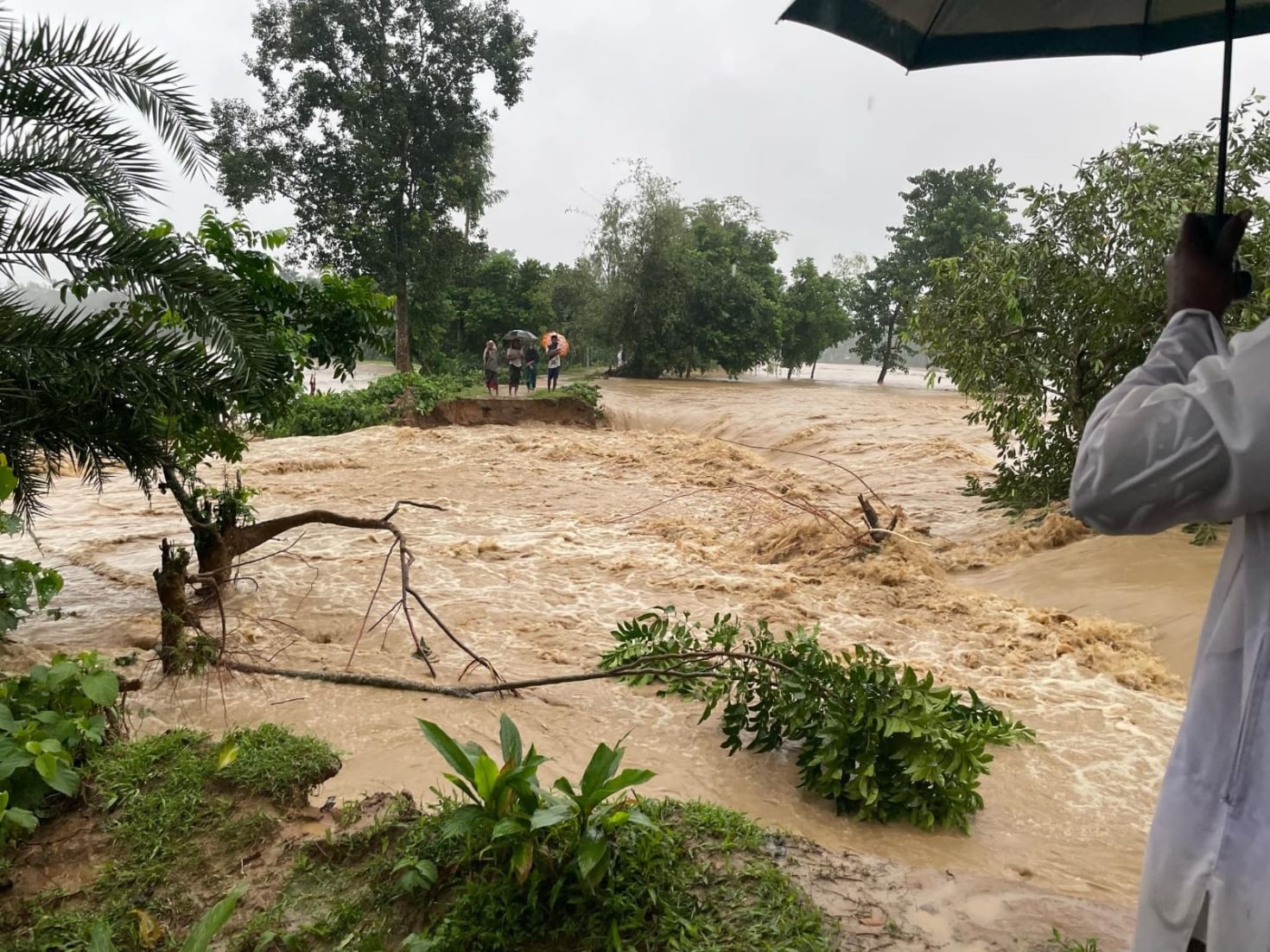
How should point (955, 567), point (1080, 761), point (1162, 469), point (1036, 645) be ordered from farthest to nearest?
point (955, 567), point (1036, 645), point (1080, 761), point (1162, 469)

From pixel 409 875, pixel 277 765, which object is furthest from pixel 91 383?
pixel 409 875

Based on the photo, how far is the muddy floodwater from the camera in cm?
439

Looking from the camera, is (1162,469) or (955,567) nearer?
(1162,469)

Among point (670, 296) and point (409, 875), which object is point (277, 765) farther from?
point (670, 296)

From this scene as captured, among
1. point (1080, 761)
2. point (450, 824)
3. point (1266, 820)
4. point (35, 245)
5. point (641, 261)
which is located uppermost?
point (641, 261)

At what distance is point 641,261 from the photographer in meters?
33.6

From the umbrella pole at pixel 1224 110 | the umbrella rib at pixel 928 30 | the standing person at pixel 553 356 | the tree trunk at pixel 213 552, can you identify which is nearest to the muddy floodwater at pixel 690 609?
the tree trunk at pixel 213 552

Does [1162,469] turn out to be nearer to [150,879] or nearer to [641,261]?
[150,879]

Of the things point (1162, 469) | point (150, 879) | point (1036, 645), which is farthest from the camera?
point (1036, 645)

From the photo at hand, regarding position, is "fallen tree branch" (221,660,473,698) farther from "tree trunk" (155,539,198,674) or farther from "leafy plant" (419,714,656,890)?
"leafy plant" (419,714,656,890)

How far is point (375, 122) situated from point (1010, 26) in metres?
25.6

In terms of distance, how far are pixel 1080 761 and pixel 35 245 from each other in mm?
6996

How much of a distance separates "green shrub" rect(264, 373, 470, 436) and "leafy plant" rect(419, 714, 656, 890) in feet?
56.5

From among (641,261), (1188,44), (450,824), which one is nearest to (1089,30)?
(1188,44)
